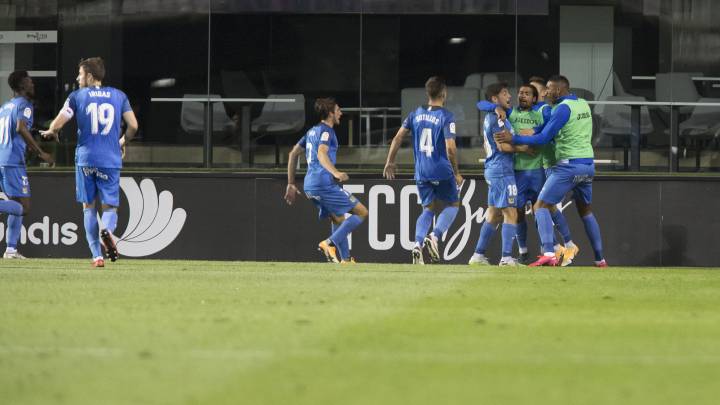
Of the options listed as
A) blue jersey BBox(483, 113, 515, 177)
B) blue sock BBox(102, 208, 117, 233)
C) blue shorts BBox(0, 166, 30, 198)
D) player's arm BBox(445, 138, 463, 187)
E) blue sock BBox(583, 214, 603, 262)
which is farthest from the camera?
blue shorts BBox(0, 166, 30, 198)

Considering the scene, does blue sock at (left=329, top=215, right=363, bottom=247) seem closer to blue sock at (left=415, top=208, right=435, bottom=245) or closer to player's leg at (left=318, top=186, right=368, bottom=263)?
player's leg at (left=318, top=186, right=368, bottom=263)

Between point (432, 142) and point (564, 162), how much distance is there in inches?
57.5

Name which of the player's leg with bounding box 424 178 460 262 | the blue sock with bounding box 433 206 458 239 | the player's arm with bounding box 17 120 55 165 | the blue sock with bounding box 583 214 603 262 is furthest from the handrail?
the blue sock with bounding box 583 214 603 262

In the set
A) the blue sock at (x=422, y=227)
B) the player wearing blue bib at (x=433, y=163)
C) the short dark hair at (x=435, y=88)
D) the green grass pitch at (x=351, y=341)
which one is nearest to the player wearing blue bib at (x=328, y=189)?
the player wearing blue bib at (x=433, y=163)

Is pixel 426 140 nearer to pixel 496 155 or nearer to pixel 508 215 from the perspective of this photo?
pixel 496 155

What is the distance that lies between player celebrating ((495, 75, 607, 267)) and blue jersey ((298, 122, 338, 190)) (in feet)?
6.23

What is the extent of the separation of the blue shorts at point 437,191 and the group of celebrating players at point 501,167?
1 cm

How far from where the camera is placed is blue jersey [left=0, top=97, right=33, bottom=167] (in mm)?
16891

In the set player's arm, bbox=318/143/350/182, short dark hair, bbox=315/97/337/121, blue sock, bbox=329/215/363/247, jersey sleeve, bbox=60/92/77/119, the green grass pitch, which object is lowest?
the green grass pitch

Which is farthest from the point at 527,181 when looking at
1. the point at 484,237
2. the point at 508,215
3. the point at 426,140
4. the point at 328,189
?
the point at 328,189

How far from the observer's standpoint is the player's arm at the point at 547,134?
16156mm

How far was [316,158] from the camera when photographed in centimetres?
1697

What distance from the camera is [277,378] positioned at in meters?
6.27

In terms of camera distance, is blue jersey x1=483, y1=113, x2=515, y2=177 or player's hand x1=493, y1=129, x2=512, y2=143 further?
blue jersey x1=483, y1=113, x2=515, y2=177
